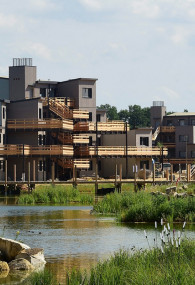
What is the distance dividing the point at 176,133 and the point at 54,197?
76.9 meters

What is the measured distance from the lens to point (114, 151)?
10375 centimetres

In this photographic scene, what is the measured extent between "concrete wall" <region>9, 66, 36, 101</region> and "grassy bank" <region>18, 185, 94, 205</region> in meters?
39.9

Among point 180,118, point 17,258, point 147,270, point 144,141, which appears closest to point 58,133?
point 144,141

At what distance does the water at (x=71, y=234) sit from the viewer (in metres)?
30.6

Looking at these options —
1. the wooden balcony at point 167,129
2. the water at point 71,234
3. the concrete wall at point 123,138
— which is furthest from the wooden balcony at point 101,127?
the water at point 71,234

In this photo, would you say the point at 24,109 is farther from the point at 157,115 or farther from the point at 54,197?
the point at 157,115

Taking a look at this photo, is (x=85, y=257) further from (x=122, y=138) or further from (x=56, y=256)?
(x=122, y=138)

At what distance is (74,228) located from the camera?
141ft

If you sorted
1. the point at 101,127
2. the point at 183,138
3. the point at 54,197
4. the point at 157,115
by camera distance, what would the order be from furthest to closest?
the point at 157,115 < the point at 183,138 < the point at 101,127 < the point at 54,197

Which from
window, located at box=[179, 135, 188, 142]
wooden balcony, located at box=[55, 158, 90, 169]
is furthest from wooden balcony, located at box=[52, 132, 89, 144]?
window, located at box=[179, 135, 188, 142]

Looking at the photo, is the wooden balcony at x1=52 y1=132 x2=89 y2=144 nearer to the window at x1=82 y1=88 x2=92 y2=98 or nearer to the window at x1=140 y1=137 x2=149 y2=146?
the window at x1=82 y1=88 x2=92 y2=98

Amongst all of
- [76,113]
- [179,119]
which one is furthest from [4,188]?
[179,119]

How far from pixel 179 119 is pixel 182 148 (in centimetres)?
1234

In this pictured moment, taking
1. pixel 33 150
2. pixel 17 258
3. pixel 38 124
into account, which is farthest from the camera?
pixel 38 124
